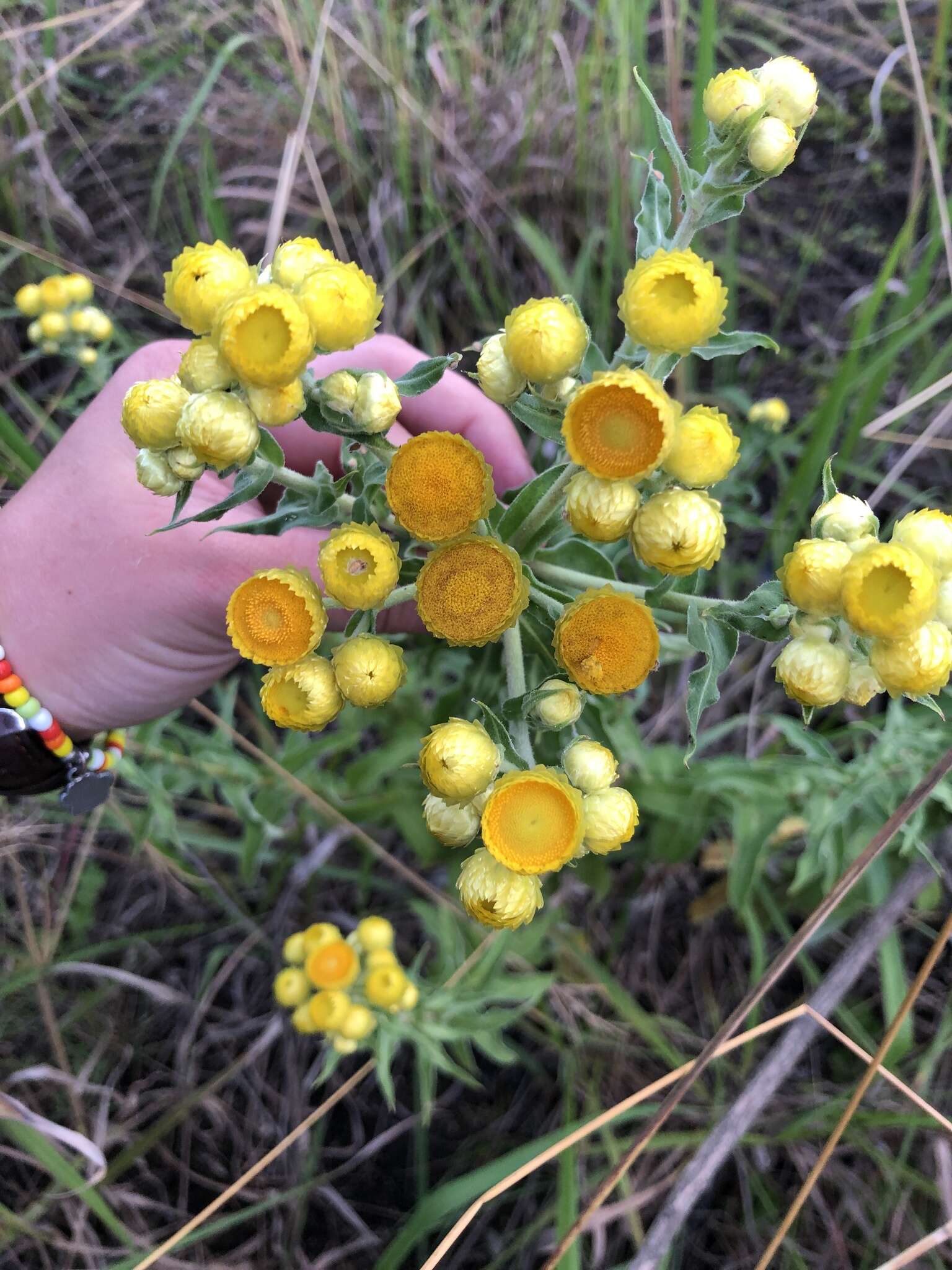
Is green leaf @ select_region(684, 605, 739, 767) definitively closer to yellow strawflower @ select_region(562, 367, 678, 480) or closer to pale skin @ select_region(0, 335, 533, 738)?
→ yellow strawflower @ select_region(562, 367, 678, 480)

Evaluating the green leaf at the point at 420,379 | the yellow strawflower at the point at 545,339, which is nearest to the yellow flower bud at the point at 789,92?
the yellow strawflower at the point at 545,339

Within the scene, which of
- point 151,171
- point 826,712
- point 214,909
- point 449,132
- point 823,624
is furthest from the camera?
point 151,171

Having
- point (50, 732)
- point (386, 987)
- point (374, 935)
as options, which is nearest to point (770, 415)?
point (374, 935)

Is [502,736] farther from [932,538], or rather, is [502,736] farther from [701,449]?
[932,538]

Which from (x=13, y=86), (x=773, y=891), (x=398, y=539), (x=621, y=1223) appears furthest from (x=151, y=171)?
(x=621, y=1223)

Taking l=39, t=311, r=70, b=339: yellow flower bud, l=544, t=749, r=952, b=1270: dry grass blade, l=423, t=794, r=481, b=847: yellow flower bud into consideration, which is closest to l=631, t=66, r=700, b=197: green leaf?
l=423, t=794, r=481, b=847: yellow flower bud

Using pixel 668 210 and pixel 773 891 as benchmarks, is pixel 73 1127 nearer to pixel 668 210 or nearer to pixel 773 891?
pixel 773 891

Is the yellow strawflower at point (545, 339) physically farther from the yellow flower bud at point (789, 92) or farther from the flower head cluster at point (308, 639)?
the yellow flower bud at point (789, 92)
